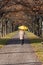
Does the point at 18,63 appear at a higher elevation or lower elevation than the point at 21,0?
lower

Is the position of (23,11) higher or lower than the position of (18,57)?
higher

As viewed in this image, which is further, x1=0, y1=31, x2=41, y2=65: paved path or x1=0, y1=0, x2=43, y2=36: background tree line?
x1=0, y1=0, x2=43, y2=36: background tree line

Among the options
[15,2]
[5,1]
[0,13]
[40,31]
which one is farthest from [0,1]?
[40,31]

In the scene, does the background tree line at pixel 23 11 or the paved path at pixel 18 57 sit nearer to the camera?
the paved path at pixel 18 57

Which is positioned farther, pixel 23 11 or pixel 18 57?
pixel 23 11

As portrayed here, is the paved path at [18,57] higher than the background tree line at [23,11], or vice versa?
the background tree line at [23,11]

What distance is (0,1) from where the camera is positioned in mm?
39719

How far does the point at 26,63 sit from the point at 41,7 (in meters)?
26.2

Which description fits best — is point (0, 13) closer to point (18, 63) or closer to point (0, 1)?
point (0, 1)

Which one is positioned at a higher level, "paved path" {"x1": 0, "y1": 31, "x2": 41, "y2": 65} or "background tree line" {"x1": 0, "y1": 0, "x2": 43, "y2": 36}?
"background tree line" {"x1": 0, "y1": 0, "x2": 43, "y2": 36}

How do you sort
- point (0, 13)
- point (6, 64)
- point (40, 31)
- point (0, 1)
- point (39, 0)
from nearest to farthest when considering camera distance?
point (6, 64)
point (39, 0)
point (0, 1)
point (0, 13)
point (40, 31)

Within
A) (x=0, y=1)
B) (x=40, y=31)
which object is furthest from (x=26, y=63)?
(x=40, y=31)

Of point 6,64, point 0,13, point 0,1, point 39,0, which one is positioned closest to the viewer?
point 6,64

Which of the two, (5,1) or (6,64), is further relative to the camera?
(5,1)
